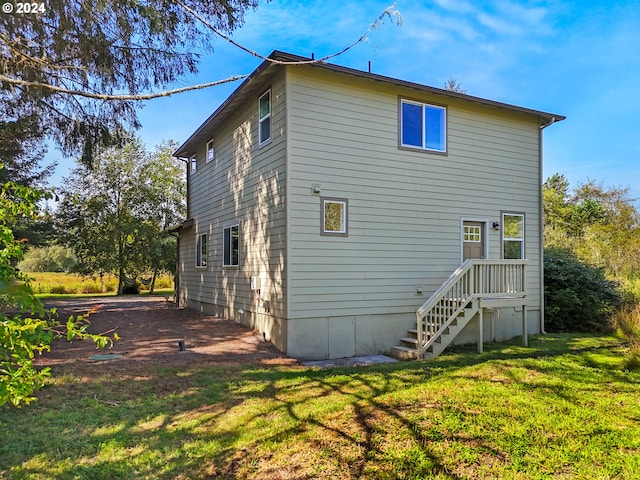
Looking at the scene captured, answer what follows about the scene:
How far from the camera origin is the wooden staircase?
26.3 feet

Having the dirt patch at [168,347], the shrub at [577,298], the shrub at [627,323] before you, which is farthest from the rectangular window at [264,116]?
the shrub at [577,298]

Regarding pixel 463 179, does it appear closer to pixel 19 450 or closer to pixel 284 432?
pixel 284 432

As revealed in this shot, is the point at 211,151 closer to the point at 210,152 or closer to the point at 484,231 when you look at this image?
the point at 210,152

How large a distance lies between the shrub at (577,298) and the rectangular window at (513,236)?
1829 millimetres

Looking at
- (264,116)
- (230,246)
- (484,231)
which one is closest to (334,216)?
(264,116)

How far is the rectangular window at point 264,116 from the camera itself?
8664 mm

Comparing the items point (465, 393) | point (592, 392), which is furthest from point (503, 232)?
point (465, 393)

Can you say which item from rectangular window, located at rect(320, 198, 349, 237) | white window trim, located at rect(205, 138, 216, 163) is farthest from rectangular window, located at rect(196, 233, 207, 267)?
rectangular window, located at rect(320, 198, 349, 237)

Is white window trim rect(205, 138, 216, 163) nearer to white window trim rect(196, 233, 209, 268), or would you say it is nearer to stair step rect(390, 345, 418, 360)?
white window trim rect(196, 233, 209, 268)

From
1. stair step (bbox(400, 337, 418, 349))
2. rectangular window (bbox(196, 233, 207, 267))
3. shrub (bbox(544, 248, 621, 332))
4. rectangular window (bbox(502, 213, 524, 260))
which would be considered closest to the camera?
stair step (bbox(400, 337, 418, 349))

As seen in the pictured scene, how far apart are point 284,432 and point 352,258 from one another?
4.76 m

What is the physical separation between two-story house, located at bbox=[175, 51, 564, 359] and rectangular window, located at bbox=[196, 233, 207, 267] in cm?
210
